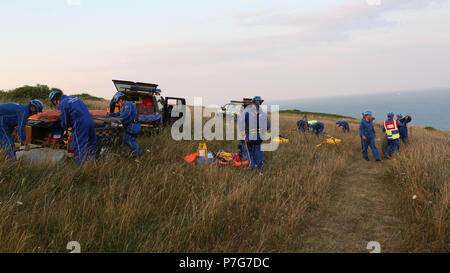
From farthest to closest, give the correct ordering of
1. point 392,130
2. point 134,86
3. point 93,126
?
point 134,86
point 392,130
point 93,126

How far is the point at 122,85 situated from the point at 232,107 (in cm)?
1190

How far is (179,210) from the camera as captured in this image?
3.60 metres

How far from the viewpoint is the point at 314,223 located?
368 centimetres

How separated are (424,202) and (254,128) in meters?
3.61

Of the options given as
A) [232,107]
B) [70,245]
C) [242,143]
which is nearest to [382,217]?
[242,143]

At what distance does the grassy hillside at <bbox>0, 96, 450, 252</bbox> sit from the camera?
2.69 metres

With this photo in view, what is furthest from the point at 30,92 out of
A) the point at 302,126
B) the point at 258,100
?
the point at 302,126

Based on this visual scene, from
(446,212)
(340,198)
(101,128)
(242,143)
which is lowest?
(340,198)

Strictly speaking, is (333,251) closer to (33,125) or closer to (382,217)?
(382,217)

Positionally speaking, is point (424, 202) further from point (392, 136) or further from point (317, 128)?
point (317, 128)

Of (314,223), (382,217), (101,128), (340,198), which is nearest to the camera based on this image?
(314,223)

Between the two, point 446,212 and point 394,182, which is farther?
point 394,182

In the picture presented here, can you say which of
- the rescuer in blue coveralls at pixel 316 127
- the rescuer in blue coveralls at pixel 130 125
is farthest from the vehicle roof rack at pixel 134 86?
the rescuer in blue coveralls at pixel 316 127

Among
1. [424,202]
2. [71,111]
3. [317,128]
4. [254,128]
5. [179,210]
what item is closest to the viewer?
[179,210]
